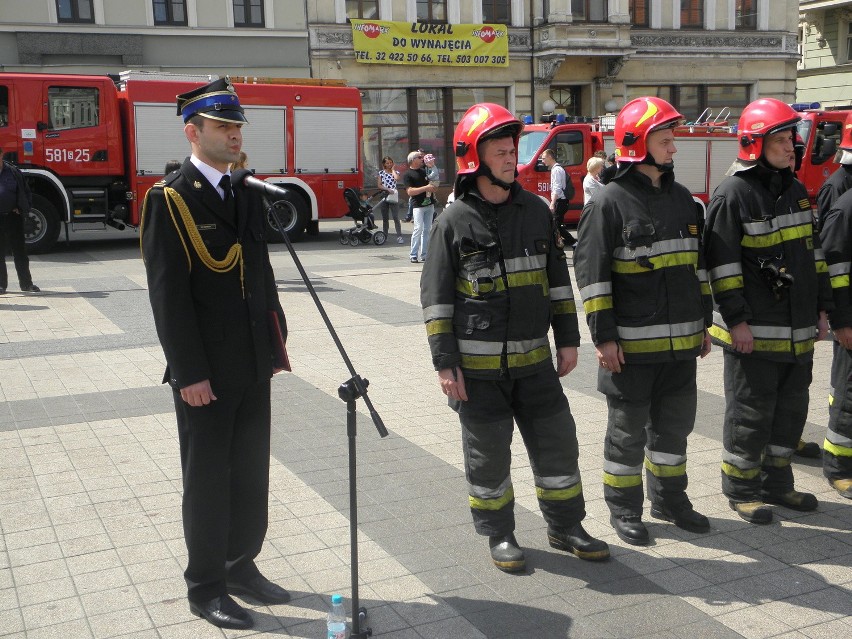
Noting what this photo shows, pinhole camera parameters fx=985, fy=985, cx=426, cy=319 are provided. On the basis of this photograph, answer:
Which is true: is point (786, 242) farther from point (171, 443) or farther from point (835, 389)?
point (171, 443)

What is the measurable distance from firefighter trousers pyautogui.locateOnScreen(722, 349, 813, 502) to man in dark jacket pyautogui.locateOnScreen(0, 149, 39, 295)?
9.88 meters

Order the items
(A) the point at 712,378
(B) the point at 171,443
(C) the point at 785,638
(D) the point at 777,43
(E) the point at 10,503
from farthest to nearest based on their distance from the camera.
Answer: (D) the point at 777,43 → (A) the point at 712,378 → (B) the point at 171,443 → (E) the point at 10,503 → (C) the point at 785,638

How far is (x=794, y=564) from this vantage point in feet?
14.1

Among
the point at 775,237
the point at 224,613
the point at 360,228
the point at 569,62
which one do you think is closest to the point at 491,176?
the point at 775,237

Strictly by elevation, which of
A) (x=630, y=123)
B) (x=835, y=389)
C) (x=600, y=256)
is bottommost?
(x=835, y=389)

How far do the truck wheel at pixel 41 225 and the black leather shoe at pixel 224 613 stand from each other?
46.7ft

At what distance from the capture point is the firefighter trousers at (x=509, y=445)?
429cm

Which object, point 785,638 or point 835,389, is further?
point 835,389

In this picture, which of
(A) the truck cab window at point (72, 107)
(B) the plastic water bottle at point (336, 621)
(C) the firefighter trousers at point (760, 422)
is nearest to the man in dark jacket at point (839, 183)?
(C) the firefighter trousers at point (760, 422)

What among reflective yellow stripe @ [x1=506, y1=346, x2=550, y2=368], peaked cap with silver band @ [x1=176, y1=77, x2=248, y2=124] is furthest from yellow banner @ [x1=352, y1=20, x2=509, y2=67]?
peaked cap with silver band @ [x1=176, y1=77, x2=248, y2=124]

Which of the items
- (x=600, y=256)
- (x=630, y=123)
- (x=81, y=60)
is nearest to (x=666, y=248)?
(x=600, y=256)

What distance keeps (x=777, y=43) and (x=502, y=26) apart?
993 centimetres

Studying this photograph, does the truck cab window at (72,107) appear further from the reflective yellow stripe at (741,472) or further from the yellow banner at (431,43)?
the reflective yellow stripe at (741,472)

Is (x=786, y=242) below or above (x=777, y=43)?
below
